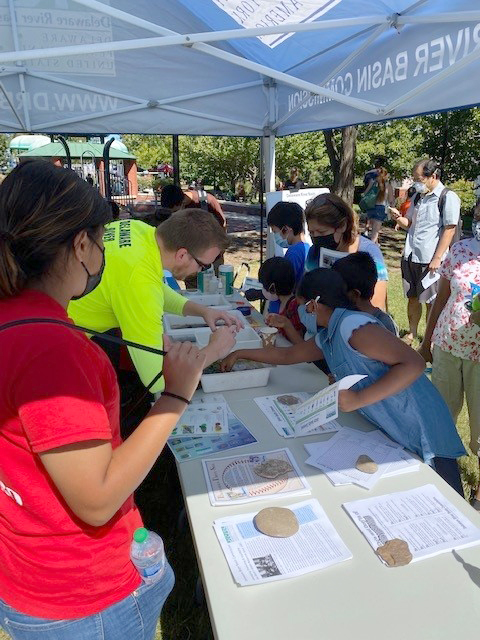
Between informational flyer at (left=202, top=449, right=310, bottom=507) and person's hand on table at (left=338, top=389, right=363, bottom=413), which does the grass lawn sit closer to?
informational flyer at (left=202, top=449, right=310, bottom=507)

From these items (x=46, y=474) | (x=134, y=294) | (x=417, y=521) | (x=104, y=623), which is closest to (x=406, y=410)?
(x=417, y=521)

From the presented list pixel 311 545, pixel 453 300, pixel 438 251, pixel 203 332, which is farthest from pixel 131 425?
pixel 438 251

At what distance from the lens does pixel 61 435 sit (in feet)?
2.27

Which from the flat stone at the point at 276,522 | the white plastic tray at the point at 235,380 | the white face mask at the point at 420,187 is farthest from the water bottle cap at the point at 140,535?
the white face mask at the point at 420,187

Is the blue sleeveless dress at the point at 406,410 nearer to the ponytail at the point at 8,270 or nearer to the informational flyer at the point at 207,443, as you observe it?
the informational flyer at the point at 207,443

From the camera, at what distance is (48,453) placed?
2.30 ft

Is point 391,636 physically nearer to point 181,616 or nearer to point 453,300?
point 181,616

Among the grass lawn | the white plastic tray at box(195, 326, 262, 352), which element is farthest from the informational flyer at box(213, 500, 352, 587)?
the white plastic tray at box(195, 326, 262, 352)

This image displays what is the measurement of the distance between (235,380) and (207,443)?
18.7 inches

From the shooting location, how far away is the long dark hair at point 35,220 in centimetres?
74

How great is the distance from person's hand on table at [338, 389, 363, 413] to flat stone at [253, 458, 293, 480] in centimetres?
29

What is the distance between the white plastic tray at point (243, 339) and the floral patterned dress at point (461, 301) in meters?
1.00

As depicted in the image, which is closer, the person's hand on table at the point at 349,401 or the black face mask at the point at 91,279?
the black face mask at the point at 91,279

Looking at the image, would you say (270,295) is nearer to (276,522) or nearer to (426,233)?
(276,522)
